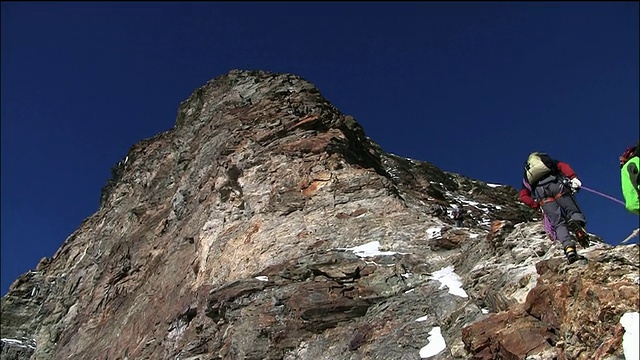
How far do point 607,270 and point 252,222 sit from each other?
54.8 ft

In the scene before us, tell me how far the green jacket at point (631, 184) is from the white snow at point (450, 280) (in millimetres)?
6708

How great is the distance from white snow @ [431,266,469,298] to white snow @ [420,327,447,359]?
5.31 ft

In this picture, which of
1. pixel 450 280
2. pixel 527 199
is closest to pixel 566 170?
pixel 527 199

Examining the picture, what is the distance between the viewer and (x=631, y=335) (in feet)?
26.1

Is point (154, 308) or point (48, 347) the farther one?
point (48, 347)

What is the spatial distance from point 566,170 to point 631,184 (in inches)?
98.4

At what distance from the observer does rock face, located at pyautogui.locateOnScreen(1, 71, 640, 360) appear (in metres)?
10.9

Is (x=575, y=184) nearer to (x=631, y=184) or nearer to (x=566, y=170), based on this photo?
(x=566, y=170)

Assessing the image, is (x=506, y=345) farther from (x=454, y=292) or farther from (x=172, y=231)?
(x=172, y=231)

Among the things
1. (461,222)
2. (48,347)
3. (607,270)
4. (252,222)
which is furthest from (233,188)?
(607,270)

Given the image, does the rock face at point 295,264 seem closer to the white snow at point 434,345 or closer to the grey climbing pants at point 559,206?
the white snow at point 434,345

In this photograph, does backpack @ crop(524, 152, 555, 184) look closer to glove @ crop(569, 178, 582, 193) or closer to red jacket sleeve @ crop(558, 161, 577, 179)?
red jacket sleeve @ crop(558, 161, 577, 179)

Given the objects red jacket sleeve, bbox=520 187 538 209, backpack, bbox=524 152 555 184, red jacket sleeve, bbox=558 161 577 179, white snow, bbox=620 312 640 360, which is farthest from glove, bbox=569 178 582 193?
white snow, bbox=620 312 640 360

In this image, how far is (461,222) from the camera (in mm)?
22281
